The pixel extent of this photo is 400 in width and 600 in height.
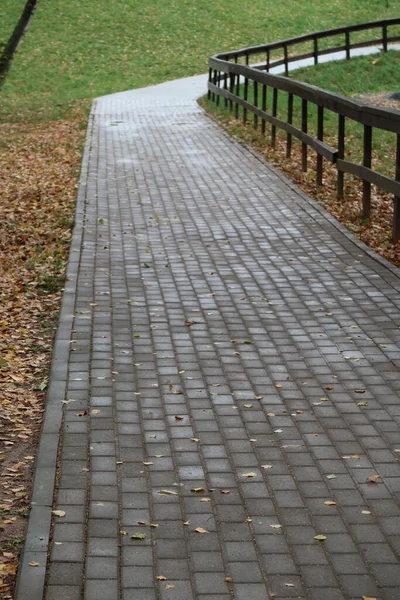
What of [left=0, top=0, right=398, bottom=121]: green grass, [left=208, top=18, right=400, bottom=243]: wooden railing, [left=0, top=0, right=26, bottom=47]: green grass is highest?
[left=208, top=18, right=400, bottom=243]: wooden railing

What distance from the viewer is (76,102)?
26.8 meters

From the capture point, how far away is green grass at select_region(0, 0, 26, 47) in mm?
37656

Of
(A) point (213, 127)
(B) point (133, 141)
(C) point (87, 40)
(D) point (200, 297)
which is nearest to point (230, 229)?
(D) point (200, 297)

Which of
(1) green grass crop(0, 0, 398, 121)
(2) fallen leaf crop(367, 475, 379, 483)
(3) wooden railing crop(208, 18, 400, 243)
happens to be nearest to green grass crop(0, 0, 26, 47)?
(1) green grass crop(0, 0, 398, 121)

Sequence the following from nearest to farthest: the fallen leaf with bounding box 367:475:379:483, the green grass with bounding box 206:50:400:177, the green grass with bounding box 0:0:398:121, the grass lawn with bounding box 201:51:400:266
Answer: the fallen leaf with bounding box 367:475:379:483 < the grass lawn with bounding box 201:51:400:266 < the green grass with bounding box 206:50:400:177 < the green grass with bounding box 0:0:398:121

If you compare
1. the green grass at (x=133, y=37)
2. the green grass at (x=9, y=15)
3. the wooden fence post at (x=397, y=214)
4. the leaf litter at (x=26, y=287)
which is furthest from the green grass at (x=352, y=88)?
the green grass at (x=9, y=15)

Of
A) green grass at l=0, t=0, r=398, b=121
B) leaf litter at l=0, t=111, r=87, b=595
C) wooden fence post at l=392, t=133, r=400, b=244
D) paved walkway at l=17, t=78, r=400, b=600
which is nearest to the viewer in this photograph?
paved walkway at l=17, t=78, r=400, b=600

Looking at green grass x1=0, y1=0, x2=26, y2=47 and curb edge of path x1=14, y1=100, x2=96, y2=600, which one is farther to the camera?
green grass x1=0, y1=0, x2=26, y2=47

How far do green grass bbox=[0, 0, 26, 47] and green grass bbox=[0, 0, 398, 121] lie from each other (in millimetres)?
365

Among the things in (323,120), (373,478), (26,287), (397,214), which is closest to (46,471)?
(373,478)

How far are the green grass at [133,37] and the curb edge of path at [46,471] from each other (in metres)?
18.7

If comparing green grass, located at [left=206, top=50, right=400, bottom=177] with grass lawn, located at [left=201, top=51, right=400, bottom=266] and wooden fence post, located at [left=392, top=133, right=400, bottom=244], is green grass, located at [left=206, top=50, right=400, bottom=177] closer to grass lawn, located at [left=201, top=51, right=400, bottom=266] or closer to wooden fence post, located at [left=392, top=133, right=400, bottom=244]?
grass lawn, located at [left=201, top=51, right=400, bottom=266]

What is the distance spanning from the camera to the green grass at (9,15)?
3766 cm

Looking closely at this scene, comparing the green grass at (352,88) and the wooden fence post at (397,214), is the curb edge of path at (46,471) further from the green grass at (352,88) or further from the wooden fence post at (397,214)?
the green grass at (352,88)
